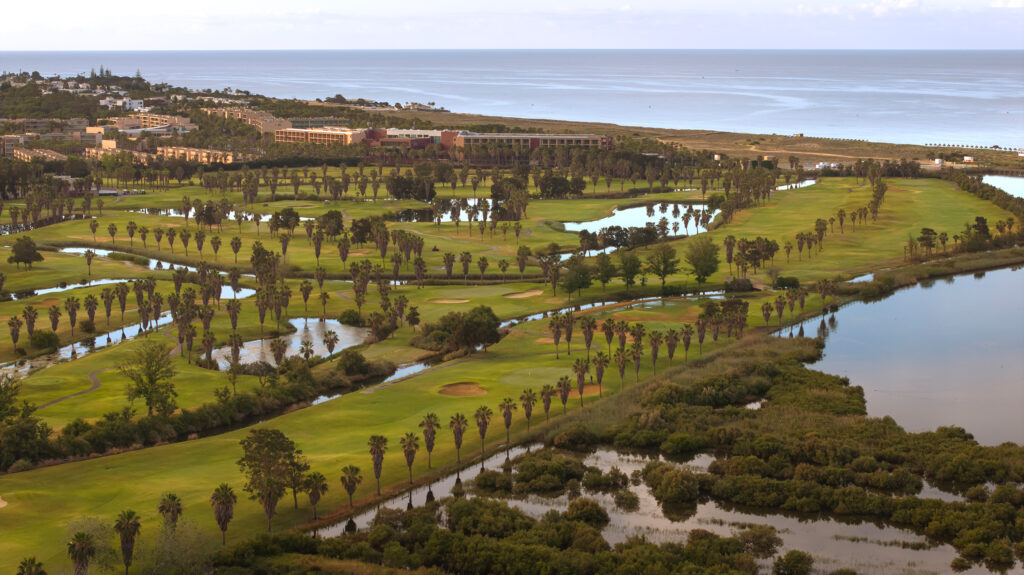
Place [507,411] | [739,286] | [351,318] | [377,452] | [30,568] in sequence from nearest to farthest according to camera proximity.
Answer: [30,568]
[377,452]
[507,411]
[351,318]
[739,286]

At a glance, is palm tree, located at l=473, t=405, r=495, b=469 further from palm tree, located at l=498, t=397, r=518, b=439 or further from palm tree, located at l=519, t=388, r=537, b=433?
palm tree, located at l=519, t=388, r=537, b=433

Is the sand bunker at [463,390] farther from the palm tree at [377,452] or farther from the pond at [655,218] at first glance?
the pond at [655,218]

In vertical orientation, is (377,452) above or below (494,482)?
above

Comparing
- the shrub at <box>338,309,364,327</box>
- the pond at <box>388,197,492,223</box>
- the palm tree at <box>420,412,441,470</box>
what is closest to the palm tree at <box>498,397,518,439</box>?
the palm tree at <box>420,412,441,470</box>

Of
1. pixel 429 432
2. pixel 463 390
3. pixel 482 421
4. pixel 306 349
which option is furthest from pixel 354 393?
pixel 429 432

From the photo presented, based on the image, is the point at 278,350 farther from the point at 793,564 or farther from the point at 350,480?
the point at 793,564

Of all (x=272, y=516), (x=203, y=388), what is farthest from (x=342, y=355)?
(x=272, y=516)

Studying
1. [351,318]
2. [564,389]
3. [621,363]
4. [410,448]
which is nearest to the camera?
[410,448]
